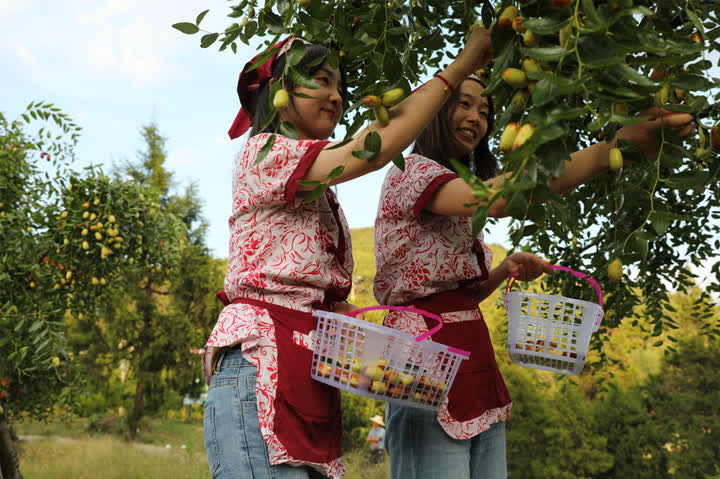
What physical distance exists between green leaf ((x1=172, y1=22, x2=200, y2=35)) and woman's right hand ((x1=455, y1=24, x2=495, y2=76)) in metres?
0.41

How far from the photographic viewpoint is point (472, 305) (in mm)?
1276

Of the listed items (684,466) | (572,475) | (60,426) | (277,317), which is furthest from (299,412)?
(60,426)

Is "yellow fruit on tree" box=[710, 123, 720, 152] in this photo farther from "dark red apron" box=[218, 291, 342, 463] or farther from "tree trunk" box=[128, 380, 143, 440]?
"tree trunk" box=[128, 380, 143, 440]

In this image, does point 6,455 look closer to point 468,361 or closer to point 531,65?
point 468,361

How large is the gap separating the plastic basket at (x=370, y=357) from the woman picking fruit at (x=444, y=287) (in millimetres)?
194

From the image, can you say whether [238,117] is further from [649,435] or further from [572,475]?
[649,435]

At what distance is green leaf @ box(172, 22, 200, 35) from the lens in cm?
87

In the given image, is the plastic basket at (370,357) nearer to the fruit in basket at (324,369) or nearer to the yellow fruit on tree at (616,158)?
the fruit in basket at (324,369)

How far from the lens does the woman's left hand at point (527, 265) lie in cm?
130

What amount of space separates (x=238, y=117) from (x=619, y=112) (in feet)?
2.77

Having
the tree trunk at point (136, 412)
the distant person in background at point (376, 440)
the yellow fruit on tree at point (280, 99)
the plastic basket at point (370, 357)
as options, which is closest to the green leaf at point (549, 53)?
the yellow fruit on tree at point (280, 99)

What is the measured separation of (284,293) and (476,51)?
1.69 feet

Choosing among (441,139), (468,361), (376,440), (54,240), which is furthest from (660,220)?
(376,440)

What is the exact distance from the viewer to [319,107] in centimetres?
111
